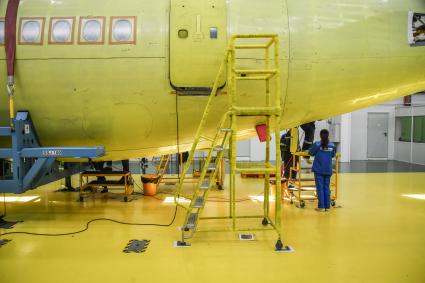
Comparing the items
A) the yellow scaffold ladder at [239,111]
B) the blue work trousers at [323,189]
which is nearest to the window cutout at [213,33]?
the yellow scaffold ladder at [239,111]

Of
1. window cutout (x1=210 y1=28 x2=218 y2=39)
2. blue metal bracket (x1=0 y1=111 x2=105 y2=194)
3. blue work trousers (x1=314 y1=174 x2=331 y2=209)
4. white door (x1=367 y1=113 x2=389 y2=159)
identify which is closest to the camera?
window cutout (x1=210 y1=28 x2=218 y2=39)

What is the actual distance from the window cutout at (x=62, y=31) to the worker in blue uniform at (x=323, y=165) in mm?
5522

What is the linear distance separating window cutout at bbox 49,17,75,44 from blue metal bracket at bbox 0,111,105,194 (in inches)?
56.8

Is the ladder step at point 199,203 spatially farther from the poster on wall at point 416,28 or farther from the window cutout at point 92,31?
the poster on wall at point 416,28

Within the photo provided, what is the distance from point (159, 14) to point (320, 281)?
495 cm

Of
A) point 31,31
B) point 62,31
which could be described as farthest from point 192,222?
point 31,31

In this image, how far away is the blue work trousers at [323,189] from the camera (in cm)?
847

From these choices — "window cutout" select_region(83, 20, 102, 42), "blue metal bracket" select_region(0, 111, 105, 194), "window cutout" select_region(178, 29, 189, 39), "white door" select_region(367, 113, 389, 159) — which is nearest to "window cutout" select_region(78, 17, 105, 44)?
"window cutout" select_region(83, 20, 102, 42)

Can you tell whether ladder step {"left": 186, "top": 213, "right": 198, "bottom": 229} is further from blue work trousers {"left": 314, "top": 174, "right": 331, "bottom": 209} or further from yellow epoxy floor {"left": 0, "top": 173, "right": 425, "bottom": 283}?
blue work trousers {"left": 314, "top": 174, "right": 331, "bottom": 209}

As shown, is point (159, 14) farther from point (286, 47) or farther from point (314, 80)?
point (314, 80)

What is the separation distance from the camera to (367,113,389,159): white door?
20641 mm

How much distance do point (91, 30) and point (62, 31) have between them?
0.51 metres

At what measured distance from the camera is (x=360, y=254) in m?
5.74

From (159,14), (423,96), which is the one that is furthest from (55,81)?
(423,96)
